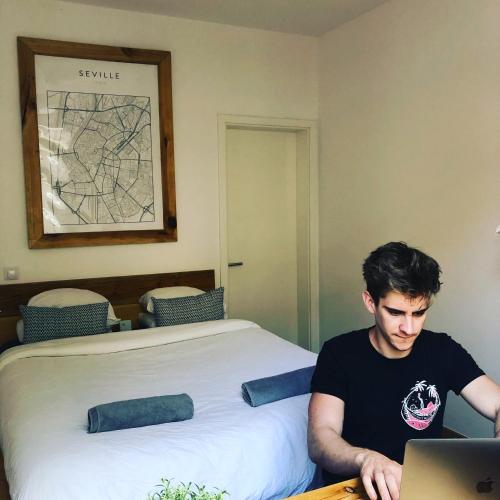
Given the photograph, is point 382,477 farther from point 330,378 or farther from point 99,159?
point 99,159

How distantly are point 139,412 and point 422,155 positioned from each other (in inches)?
95.1

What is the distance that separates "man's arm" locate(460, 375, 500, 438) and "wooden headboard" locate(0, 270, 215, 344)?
109 inches

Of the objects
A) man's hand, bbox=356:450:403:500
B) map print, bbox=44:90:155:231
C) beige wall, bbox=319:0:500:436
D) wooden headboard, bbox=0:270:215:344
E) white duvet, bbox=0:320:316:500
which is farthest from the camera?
map print, bbox=44:90:155:231

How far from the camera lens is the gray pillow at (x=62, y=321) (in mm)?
3178

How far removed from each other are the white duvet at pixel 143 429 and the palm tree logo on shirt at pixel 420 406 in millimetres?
676

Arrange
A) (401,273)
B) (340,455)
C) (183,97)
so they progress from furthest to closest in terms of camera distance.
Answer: (183,97), (401,273), (340,455)

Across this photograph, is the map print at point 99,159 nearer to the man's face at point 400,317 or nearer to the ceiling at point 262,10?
the ceiling at point 262,10

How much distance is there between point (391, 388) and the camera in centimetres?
148

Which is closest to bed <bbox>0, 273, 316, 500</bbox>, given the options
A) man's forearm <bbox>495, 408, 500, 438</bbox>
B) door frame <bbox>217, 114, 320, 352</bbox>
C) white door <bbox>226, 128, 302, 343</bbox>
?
man's forearm <bbox>495, 408, 500, 438</bbox>

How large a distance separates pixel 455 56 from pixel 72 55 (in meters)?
2.45

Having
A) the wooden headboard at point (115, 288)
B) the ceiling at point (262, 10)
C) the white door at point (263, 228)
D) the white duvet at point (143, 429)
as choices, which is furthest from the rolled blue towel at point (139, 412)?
the ceiling at point (262, 10)

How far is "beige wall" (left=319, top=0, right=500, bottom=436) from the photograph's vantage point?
9.93 feet

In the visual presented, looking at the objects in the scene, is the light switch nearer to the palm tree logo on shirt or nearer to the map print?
the map print

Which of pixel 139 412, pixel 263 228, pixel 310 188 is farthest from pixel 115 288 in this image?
pixel 139 412
